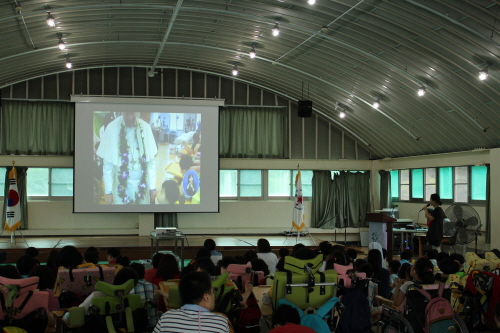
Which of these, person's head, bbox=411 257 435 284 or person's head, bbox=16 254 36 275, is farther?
person's head, bbox=16 254 36 275

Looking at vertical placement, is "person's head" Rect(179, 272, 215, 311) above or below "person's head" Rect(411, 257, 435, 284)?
above

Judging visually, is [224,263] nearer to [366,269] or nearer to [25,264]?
[366,269]

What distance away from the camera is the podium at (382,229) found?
1041 cm

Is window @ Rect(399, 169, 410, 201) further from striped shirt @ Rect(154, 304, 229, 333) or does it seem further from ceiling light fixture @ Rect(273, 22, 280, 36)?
striped shirt @ Rect(154, 304, 229, 333)

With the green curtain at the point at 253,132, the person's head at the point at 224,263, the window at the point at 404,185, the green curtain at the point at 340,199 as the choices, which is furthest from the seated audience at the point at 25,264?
the window at the point at 404,185

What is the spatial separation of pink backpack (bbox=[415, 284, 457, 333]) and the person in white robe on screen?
9.98 metres

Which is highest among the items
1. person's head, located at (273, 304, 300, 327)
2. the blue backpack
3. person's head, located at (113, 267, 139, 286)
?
person's head, located at (113, 267, 139, 286)

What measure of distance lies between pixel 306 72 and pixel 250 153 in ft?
11.1

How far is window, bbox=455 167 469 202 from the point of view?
484 inches

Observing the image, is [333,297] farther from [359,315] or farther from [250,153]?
[250,153]

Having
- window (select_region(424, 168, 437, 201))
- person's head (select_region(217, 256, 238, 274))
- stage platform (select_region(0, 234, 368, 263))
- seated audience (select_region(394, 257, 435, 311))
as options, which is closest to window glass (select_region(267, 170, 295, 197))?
stage platform (select_region(0, 234, 368, 263))

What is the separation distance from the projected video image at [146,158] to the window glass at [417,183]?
6.23 meters

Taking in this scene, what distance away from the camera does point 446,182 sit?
43.3ft

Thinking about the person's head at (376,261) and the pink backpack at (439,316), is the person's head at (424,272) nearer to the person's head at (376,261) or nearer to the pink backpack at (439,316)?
the pink backpack at (439,316)
